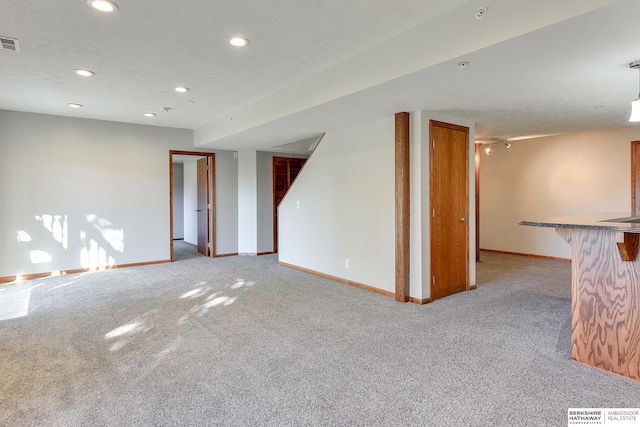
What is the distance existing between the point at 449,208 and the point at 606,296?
81.4 inches

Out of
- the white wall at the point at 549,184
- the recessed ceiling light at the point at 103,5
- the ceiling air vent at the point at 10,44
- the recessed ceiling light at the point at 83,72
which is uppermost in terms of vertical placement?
the recessed ceiling light at the point at 83,72

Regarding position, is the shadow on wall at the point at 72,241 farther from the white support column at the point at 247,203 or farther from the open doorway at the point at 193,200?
the white support column at the point at 247,203

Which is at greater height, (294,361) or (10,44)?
(10,44)

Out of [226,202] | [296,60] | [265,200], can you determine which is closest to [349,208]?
[296,60]

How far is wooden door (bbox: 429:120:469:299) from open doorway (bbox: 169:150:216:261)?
4548mm

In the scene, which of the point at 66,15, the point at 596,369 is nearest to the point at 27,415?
the point at 66,15

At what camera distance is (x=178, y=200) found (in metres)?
10.4

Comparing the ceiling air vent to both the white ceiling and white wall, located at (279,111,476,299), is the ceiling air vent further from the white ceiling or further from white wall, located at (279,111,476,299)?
white wall, located at (279,111,476,299)

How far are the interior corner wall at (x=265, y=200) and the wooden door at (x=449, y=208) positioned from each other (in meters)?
4.05

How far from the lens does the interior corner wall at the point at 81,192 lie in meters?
5.41

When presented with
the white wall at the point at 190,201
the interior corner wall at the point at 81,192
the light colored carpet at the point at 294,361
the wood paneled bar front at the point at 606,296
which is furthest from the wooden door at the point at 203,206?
the wood paneled bar front at the point at 606,296

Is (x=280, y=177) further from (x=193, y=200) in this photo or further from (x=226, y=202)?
(x=193, y=200)

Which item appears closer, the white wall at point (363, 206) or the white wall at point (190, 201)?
the white wall at point (363, 206)

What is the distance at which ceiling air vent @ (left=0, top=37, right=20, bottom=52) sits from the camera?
9.60 feet
